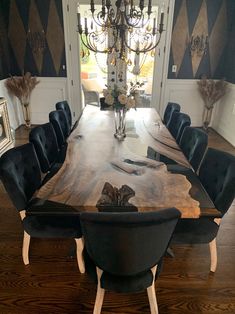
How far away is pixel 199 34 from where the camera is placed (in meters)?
4.54

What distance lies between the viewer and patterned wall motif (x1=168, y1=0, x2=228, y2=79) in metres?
4.39

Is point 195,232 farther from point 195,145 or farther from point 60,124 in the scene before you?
point 60,124

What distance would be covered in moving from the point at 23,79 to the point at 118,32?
9.78 feet

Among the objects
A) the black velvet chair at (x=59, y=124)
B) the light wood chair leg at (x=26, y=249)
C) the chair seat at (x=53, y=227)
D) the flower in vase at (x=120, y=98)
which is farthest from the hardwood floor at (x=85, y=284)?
the flower in vase at (x=120, y=98)

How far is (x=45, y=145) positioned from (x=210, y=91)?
12.3 feet

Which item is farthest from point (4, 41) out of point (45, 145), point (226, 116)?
point (226, 116)

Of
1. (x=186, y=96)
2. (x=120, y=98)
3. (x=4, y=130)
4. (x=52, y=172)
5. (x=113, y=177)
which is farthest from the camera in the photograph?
(x=186, y=96)

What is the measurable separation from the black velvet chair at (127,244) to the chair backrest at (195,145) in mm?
1093

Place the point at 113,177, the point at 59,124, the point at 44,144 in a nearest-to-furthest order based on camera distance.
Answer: the point at 113,177 < the point at 44,144 < the point at 59,124

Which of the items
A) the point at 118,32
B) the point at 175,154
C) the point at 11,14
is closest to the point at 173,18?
the point at 118,32

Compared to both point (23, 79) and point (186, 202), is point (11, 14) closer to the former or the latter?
point (23, 79)

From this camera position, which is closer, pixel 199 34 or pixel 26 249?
pixel 26 249

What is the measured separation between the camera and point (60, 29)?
4.53 m

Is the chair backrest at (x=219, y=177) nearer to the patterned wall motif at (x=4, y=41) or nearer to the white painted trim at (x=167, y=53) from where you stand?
the white painted trim at (x=167, y=53)
